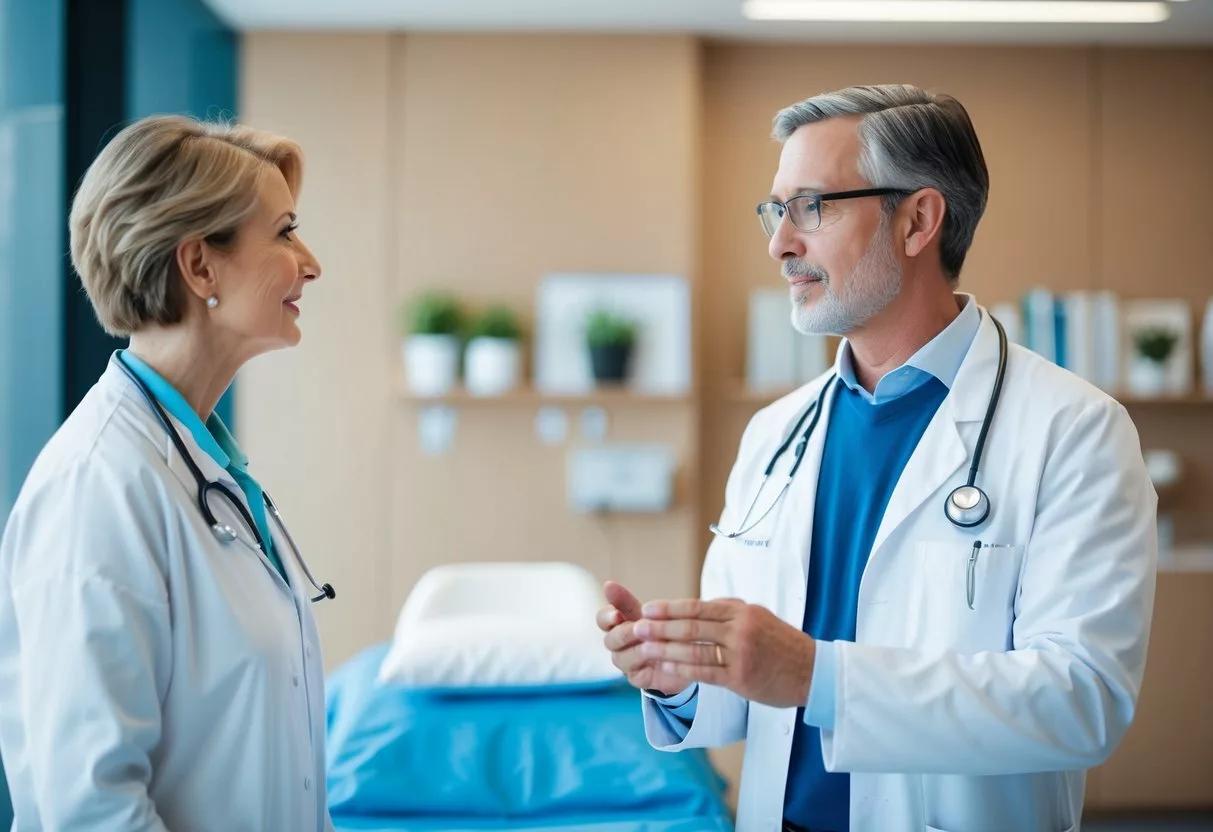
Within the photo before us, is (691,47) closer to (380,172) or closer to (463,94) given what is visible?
(463,94)

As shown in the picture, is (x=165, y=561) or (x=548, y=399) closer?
(x=165, y=561)

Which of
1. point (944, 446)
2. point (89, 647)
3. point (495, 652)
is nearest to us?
point (89, 647)

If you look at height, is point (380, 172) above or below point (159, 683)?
above

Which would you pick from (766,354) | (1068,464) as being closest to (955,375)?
(1068,464)

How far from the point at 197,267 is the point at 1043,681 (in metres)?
1.19

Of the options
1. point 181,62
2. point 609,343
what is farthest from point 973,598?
point 181,62

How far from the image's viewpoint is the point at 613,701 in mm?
2342

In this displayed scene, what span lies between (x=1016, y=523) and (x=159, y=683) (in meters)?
1.08

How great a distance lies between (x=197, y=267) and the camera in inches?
56.6

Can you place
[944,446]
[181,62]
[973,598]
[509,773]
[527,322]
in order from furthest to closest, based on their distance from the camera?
[527,322] < [181,62] < [509,773] < [944,446] < [973,598]

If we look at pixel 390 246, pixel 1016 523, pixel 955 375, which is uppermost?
pixel 390 246

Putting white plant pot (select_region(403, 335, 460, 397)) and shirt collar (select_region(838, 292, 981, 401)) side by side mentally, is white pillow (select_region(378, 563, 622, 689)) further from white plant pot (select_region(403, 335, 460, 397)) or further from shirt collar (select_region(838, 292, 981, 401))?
white plant pot (select_region(403, 335, 460, 397))

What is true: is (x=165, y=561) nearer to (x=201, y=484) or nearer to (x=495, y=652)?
(x=201, y=484)

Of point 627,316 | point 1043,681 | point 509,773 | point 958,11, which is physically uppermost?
point 958,11
